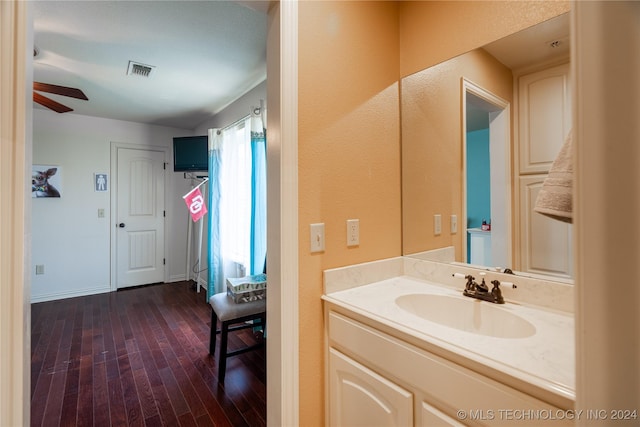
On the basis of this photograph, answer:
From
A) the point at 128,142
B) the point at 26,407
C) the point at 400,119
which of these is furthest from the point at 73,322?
the point at 400,119

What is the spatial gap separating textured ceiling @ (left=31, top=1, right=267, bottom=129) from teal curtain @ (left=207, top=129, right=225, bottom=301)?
1.66ft

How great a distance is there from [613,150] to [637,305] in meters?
0.15

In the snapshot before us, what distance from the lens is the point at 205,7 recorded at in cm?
181

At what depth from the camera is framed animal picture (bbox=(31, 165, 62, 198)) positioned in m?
3.61

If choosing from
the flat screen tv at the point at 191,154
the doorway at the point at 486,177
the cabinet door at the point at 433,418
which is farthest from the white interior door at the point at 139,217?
the cabinet door at the point at 433,418

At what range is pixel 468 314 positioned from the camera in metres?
1.20

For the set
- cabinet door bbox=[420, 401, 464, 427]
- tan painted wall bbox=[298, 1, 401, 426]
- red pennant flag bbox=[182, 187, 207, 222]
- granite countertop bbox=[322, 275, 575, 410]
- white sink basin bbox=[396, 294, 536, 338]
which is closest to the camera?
granite countertop bbox=[322, 275, 575, 410]

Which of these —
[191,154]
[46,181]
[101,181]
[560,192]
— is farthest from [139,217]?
[560,192]

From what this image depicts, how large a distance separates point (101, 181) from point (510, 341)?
4851 mm

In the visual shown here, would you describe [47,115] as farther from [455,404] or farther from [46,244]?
[455,404]

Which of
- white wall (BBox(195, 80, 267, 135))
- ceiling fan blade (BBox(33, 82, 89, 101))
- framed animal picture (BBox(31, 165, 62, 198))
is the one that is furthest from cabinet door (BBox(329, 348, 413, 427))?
framed animal picture (BBox(31, 165, 62, 198))

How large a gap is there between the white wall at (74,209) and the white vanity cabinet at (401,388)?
4.20 m

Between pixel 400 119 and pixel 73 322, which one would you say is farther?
pixel 73 322

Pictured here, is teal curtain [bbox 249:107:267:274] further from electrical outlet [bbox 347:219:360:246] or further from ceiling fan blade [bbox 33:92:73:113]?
ceiling fan blade [bbox 33:92:73:113]
